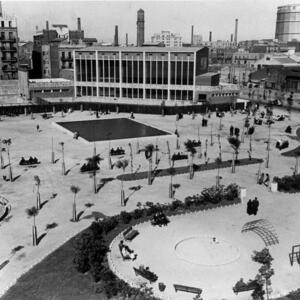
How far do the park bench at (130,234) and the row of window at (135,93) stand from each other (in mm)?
71434

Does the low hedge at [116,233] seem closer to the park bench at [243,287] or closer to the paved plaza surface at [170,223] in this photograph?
the paved plaza surface at [170,223]

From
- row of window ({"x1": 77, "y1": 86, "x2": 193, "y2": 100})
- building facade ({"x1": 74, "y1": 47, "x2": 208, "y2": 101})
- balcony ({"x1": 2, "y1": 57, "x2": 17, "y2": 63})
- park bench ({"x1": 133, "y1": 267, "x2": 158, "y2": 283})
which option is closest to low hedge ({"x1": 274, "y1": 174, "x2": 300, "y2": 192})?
park bench ({"x1": 133, "y1": 267, "x2": 158, "y2": 283})

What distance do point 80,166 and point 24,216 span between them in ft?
53.4

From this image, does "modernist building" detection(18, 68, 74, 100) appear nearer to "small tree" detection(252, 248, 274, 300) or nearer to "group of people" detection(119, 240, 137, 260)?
"group of people" detection(119, 240, 137, 260)

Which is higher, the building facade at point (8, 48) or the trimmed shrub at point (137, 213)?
the building facade at point (8, 48)

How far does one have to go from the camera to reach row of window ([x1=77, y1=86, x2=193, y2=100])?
100875 mm

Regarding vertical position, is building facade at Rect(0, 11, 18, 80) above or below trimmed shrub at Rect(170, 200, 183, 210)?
above

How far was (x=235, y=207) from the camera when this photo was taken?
126ft

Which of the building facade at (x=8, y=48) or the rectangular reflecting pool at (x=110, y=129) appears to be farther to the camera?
the building facade at (x=8, y=48)

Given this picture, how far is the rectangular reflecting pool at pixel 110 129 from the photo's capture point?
67.1 m

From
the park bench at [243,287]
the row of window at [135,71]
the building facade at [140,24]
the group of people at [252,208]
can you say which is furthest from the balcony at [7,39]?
the park bench at [243,287]

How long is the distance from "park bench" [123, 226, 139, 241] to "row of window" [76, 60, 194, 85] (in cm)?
7150

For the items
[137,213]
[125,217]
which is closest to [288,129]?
[137,213]

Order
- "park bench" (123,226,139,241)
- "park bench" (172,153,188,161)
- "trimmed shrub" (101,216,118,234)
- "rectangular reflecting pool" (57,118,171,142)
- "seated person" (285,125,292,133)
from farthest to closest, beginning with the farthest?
"seated person" (285,125,292,133) → "rectangular reflecting pool" (57,118,171,142) → "park bench" (172,153,188,161) → "trimmed shrub" (101,216,118,234) → "park bench" (123,226,139,241)
